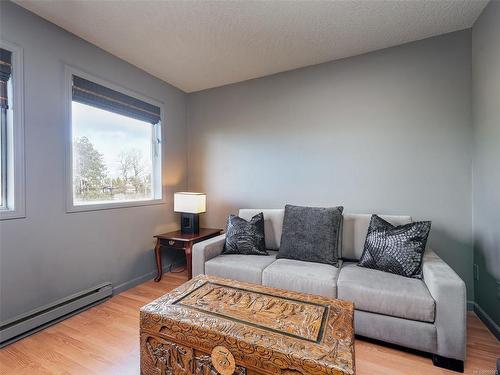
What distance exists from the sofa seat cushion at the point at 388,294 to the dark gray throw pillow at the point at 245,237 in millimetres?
854

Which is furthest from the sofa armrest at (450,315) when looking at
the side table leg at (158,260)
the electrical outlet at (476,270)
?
the side table leg at (158,260)

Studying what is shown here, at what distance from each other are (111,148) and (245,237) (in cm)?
173

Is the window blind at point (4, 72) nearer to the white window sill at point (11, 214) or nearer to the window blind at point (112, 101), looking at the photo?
the window blind at point (112, 101)

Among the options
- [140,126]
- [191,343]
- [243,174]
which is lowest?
[191,343]

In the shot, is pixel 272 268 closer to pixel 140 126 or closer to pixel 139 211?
pixel 139 211

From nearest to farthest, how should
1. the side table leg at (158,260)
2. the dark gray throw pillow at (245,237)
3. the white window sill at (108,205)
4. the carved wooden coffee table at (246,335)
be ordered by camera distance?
the carved wooden coffee table at (246,335) < the white window sill at (108,205) < the dark gray throw pillow at (245,237) < the side table leg at (158,260)

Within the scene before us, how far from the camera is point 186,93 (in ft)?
11.5

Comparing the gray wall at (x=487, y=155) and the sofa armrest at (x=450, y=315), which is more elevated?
the gray wall at (x=487, y=155)

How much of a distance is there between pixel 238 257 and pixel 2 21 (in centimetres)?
258

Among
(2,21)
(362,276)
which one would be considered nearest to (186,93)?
(2,21)

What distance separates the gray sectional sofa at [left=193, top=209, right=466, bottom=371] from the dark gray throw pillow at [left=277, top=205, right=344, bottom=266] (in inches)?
3.5

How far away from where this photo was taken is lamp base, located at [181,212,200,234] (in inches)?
117

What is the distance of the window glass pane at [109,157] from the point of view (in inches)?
89.7

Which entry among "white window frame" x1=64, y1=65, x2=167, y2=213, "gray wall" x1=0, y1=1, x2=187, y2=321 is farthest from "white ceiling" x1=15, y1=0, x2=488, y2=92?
"white window frame" x1=64, y1=65, x2=167, y2=213
